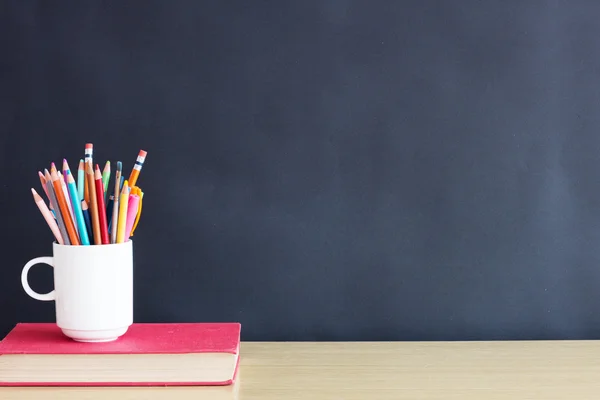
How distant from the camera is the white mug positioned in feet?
3.17

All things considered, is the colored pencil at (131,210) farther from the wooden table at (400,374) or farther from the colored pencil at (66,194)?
the wooden table at (400,374)

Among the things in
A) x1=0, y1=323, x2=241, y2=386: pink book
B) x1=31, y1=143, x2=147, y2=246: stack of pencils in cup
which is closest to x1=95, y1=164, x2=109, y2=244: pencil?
x1=31, y1=143, x2=147, y2=246: stack of pencils in cup

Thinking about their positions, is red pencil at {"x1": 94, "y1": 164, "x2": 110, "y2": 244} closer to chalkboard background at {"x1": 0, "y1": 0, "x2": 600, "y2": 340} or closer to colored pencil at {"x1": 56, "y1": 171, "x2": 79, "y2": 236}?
colored pencil at {"x1": 56, "y1": 171, "x2": 79, "y2": 236}

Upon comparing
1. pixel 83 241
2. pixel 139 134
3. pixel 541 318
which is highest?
pixel 139 134

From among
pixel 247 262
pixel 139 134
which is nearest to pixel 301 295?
pixel 247 262

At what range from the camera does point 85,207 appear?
3.21 feet

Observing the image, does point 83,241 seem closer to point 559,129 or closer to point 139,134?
point 139,134

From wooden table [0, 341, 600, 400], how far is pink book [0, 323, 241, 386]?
14 millimetres

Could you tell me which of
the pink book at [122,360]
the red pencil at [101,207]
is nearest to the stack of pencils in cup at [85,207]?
the red pencil at [101,207]

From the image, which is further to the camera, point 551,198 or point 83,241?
point 551,198

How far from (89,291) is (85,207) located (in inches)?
4.3

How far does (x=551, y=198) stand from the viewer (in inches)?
46.7

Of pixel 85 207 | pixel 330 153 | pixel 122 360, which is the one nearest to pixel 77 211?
pixel 85 207

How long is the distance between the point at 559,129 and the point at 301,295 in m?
0.48
